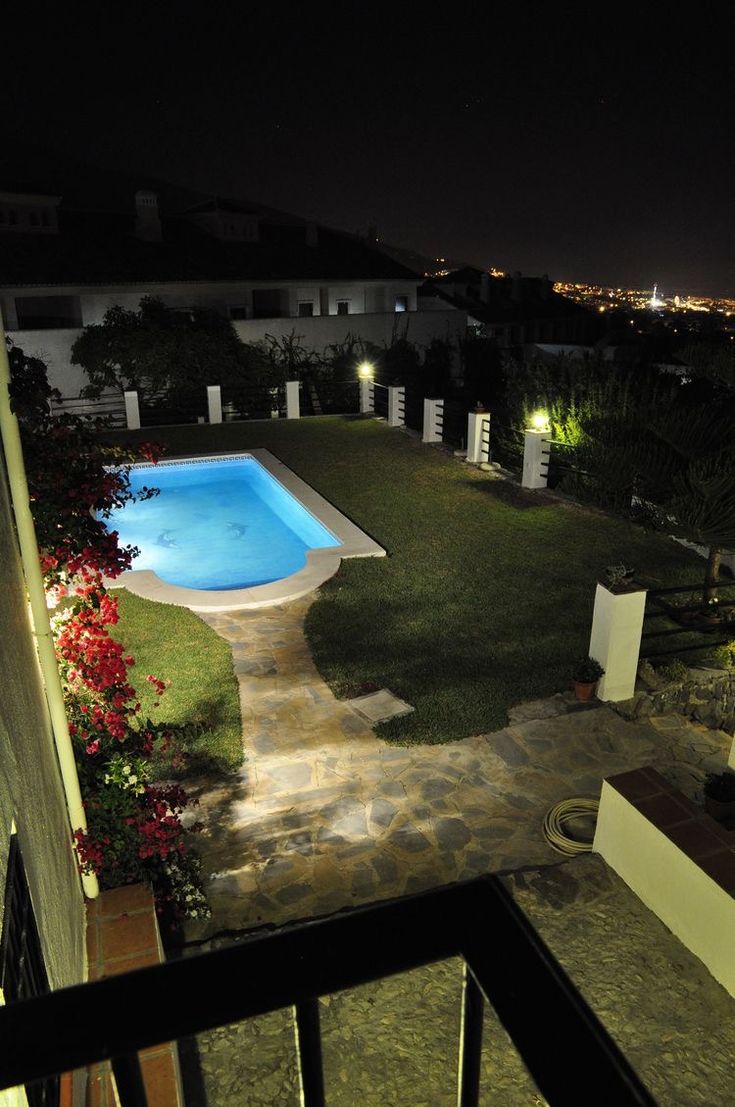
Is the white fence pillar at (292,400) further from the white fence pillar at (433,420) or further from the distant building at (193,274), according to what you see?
the distant building at (193,274)

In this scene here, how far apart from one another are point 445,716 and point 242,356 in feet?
64.7

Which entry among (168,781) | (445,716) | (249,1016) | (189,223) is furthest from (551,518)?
(189,223)

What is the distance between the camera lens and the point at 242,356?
24641mm

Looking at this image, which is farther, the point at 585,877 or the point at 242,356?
the point at 242,356

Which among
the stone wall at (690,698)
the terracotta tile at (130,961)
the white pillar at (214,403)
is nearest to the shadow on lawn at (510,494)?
the stone wall at (690,698)

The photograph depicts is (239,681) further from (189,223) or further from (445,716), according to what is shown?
(189,223)

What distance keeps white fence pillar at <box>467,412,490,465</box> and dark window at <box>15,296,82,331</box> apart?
19.4 metres

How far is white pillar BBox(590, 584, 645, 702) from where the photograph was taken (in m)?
7.14

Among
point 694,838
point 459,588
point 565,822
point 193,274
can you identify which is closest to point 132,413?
point 193,274

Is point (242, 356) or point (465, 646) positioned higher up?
point (242, 356)

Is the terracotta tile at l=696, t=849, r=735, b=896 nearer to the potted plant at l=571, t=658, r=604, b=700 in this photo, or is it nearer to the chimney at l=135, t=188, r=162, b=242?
the potted plant at l=571, t=658, r=604, b=700

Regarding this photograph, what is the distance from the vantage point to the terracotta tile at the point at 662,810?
181 inches

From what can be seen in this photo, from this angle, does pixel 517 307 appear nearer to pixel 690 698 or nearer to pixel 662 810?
pixel 690 698

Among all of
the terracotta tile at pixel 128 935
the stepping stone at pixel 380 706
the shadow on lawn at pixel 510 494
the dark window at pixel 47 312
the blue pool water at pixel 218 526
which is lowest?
the blue pool water at pixel 218 526
